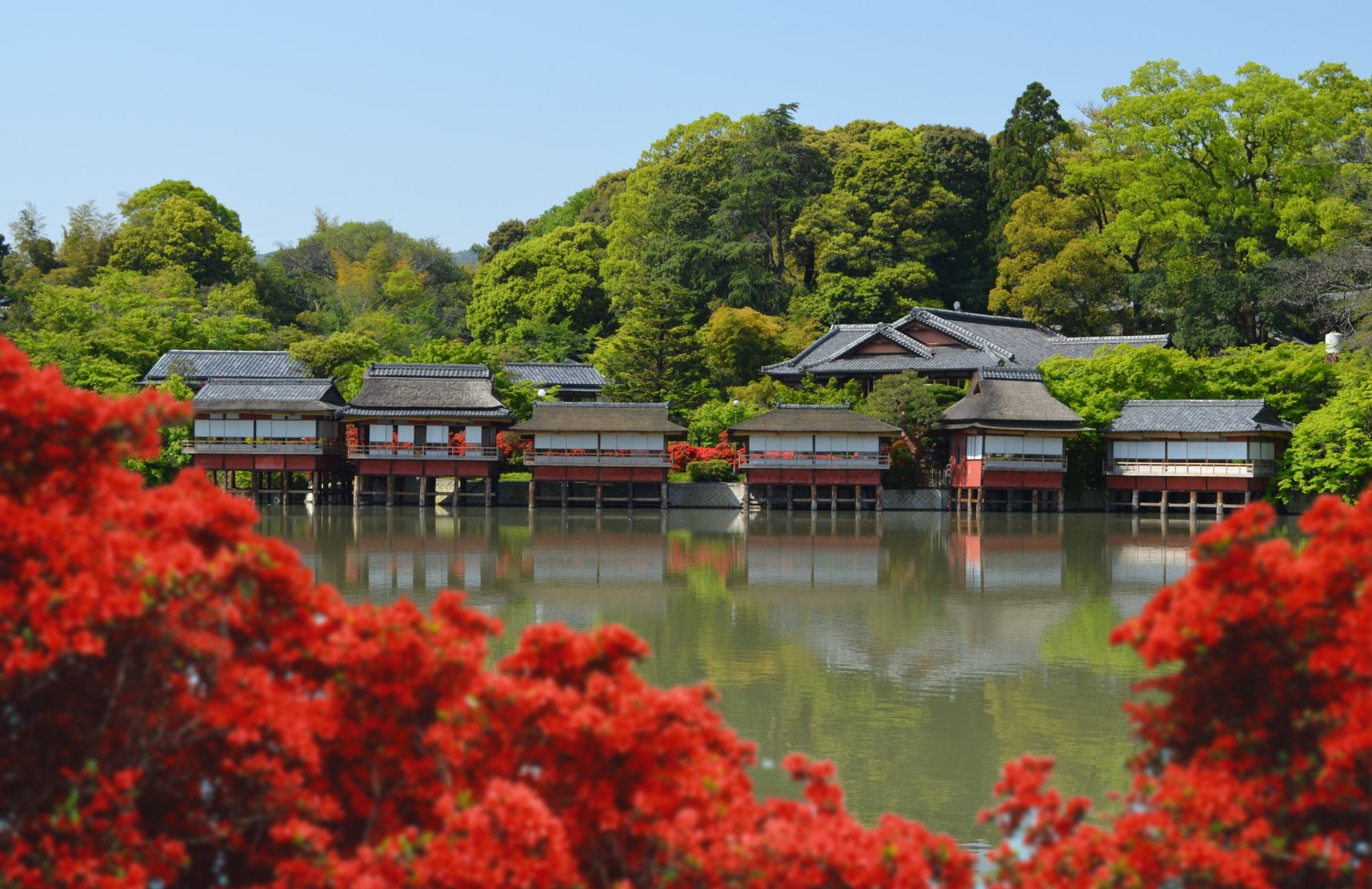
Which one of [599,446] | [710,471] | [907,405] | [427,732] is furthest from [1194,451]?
[427,732]

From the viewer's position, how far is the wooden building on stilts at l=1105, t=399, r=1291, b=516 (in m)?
40.3

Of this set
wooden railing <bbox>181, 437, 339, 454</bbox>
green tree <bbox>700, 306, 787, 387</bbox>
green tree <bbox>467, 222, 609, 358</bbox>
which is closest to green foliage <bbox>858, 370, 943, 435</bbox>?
green tree <bbox>700, 306, 787, 387</bbox>

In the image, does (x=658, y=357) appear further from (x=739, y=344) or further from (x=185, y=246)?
(x=185, y=246)

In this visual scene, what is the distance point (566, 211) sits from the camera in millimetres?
83875

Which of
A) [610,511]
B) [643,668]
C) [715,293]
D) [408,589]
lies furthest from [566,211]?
[643,668]

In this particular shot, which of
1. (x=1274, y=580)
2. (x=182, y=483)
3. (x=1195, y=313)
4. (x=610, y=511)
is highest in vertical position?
(x=1195, y=313)

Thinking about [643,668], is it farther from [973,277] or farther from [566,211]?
Answer: [566,211]

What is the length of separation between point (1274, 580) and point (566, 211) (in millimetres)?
80981

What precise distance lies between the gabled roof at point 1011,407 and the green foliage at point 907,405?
2.14 ft

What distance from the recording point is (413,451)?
136ft

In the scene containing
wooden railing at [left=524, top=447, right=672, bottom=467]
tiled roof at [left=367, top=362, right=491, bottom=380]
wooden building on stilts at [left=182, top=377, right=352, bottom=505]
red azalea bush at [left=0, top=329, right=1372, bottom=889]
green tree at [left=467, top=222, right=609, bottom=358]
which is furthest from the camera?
green tree at [left=467, top=222, right=609, bottom=358]

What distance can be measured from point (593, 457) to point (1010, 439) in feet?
41.8

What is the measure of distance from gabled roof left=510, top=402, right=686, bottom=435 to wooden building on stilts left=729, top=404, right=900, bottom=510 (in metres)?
2.39

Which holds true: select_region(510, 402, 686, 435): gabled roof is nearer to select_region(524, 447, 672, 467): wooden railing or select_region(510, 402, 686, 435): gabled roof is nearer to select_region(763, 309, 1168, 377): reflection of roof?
select_region(524, 447, 672, 467): wooden railing
